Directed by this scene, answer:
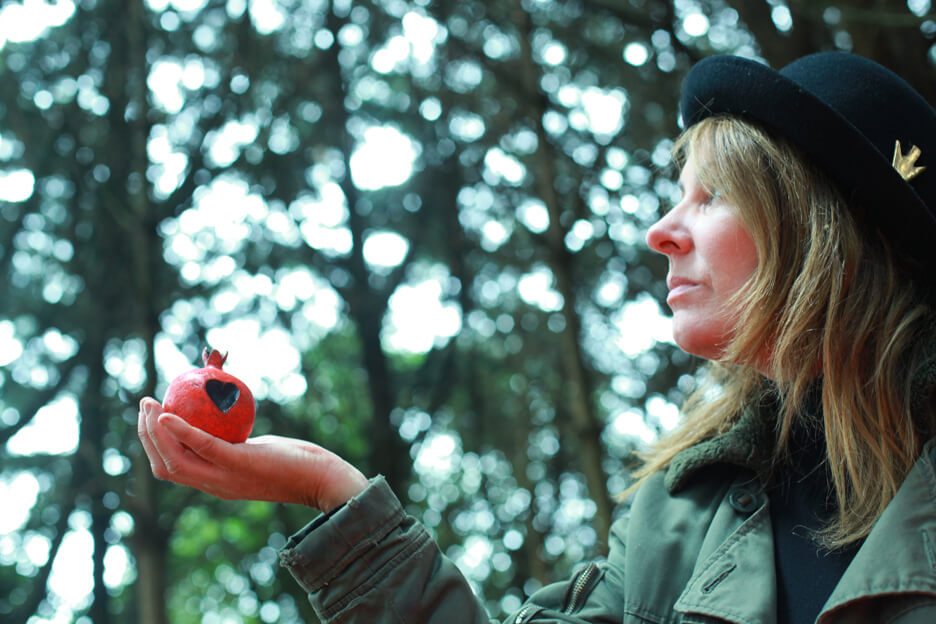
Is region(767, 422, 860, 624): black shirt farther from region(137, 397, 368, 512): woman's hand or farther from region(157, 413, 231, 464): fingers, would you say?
region(157, 413, 231, 464): fingers

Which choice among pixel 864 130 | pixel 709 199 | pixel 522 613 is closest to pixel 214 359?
pixel 522 613

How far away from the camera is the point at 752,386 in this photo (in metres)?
2.11

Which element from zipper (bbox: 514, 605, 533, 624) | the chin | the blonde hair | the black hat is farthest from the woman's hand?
the black hat

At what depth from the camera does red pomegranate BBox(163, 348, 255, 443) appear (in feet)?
5.90

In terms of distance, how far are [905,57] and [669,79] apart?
1692mm

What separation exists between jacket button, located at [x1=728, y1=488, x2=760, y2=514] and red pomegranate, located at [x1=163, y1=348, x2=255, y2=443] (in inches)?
42.7

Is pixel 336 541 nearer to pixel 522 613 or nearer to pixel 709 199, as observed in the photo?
pixel 522 613

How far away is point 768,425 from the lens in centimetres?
202

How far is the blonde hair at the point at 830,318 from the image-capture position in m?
1.73

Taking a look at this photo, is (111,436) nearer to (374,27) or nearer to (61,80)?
(61,80)

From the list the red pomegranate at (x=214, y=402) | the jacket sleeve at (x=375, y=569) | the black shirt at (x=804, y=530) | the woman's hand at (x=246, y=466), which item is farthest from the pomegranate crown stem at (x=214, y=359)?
the black shirt at (x=804, y=530)

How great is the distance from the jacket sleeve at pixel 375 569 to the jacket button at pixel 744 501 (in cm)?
62

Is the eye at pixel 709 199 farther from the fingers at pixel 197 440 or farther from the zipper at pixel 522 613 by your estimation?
the fingers at pixel 197 440

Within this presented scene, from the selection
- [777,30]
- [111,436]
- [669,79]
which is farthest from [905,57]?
[111,436]
